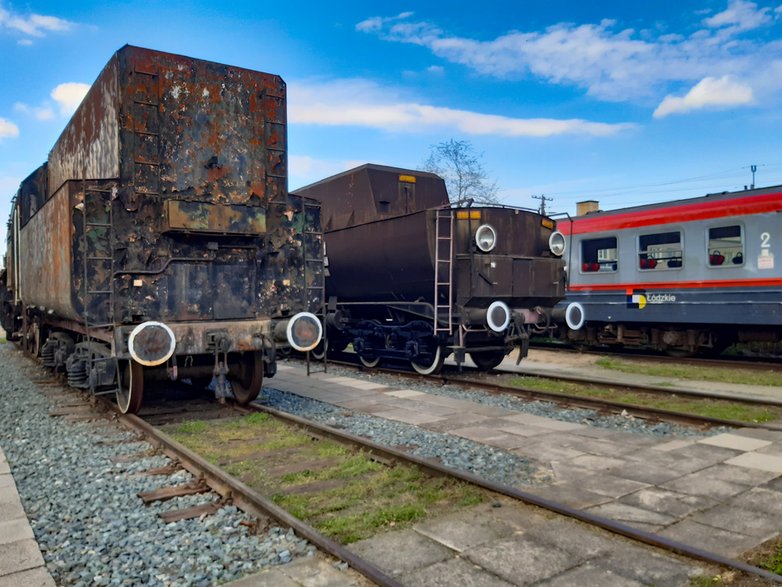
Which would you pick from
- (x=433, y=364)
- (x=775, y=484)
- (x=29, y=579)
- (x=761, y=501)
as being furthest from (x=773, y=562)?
(x=433, y=364)

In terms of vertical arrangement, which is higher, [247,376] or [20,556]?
[247,376]

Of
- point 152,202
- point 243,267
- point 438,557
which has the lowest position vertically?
point 438,557

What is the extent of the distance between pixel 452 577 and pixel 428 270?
6.79m

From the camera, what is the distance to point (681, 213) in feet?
44.2

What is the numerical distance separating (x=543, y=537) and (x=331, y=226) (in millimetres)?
9232

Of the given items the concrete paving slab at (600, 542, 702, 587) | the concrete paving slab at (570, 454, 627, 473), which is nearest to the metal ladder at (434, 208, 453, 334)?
the concrete paving slab at (570, 454, 627, 473)

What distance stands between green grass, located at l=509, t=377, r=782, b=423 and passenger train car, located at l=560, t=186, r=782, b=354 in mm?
1299

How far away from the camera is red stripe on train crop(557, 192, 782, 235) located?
1215cm

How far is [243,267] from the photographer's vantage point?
748 cm

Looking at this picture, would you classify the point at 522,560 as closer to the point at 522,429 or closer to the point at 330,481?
the point at 330,481

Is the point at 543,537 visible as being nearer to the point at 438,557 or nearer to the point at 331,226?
the point at 438,557

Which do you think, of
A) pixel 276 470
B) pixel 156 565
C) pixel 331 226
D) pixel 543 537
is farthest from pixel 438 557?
pixel 331 226

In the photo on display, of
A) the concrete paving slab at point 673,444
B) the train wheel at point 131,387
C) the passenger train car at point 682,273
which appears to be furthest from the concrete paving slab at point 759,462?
the train wheel at point 131,387

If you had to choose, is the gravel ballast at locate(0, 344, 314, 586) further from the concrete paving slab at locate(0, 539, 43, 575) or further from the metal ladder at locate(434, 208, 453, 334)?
the metal ladder at locate(434, 208, 453, 334)
